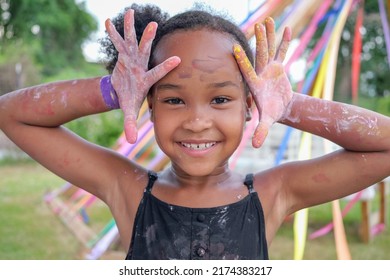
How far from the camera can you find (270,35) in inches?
57.5

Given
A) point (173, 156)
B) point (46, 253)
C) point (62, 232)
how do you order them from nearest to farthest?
1. point (173, 156)
2. point (46, 253)
3. point (62, 232)

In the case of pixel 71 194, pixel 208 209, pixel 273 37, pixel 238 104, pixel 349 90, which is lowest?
pixel 208 209

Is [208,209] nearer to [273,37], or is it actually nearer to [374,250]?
[273,37]

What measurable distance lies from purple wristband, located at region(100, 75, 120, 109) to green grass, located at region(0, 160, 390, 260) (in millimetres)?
2544

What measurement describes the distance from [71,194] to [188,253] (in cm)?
422

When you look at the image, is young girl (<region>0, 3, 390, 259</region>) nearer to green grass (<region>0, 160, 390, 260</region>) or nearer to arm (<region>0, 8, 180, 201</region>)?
arm (<region>0, 8, 180, 201</region>)

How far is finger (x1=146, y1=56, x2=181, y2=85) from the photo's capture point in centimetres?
141

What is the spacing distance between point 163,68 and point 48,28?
1116 centimetres

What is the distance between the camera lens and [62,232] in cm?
459

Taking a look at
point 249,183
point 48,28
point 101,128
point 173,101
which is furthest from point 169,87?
point 48,28

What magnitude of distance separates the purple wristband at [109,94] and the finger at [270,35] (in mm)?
477

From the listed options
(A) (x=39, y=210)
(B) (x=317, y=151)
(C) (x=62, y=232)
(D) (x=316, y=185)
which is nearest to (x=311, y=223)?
(B) (x=317, y=151)

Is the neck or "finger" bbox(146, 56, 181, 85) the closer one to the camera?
"finger" bbox(146, 56, 181, 85)

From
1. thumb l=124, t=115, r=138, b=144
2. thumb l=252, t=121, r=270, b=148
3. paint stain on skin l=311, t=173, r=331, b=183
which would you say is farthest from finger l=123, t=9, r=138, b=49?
paint stain on skin l=311, t=173, r=331, b=183
